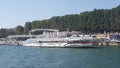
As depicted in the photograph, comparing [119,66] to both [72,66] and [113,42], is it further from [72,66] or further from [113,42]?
[113,42]

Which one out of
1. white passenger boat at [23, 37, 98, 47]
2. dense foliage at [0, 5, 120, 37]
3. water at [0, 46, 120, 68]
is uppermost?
dense foliage at [0, 5, 120, 37]

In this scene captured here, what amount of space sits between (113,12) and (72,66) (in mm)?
Result: 73426

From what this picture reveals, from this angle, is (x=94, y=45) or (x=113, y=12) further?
(x=113, y=12)

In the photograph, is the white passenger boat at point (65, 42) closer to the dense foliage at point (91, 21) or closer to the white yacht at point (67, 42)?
the white yacht at point (67, 42)

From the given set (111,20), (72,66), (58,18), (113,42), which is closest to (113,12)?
(111,20)

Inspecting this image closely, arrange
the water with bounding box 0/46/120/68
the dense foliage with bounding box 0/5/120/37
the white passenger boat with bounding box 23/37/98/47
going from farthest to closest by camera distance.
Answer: the dense foliage with bounding box 0/5/120/37 → the white passenger boat with bounding box 23/37/98/47 → the water with bounding box 0/46/120/68

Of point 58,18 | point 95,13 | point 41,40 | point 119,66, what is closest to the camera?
point 119,66

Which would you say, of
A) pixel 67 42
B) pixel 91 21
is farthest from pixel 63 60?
pixel 91 21

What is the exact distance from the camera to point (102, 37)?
111 m

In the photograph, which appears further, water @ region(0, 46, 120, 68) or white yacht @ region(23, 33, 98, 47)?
white yacht @ region(23, 33, 98, 47)

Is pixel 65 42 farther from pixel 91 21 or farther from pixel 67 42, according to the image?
pixel 91 21

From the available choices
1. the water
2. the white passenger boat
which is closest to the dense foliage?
the white passenger boat

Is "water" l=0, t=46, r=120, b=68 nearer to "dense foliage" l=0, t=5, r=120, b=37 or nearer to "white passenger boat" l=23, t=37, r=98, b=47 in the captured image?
"white passenger boat" l=23, t=37, r=98, b=47

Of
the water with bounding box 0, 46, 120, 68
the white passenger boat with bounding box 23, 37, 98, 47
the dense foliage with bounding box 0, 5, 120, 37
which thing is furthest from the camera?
the dense foliage with bounding box 0, 5, 120, 37
